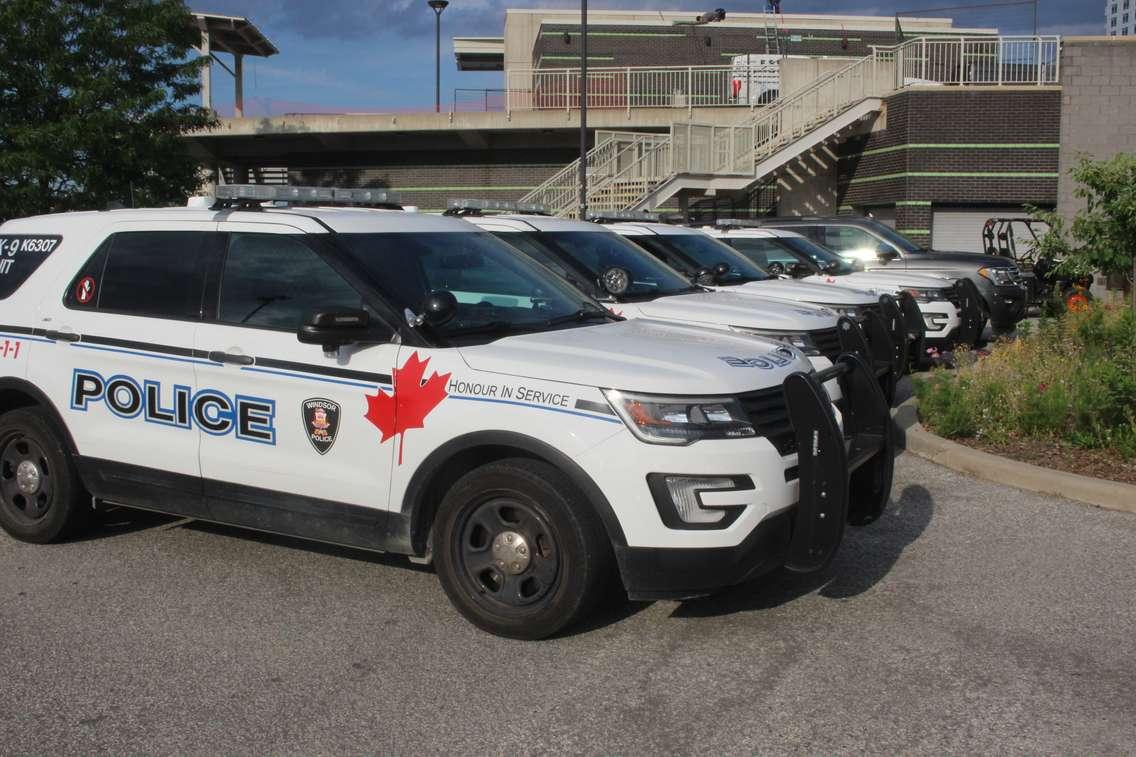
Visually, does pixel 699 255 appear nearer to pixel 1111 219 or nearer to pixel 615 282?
pixel 615 282

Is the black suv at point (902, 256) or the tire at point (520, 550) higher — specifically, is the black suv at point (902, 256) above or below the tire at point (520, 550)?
above

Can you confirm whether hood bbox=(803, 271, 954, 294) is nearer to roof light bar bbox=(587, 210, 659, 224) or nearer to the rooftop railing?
roof light bar bbox=(587, 210, 659, 224)

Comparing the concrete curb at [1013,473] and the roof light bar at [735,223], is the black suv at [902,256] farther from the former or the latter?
the concrete curb at [1013,473]

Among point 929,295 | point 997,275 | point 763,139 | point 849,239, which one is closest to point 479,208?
point 929,295

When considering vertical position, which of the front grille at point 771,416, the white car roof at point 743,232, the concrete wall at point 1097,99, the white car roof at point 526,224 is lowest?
the front grille at point 771,416

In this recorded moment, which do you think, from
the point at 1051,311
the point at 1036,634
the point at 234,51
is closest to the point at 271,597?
the point at 1036,634

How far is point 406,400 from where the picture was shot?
5.04m

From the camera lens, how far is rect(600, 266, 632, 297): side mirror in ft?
28.2

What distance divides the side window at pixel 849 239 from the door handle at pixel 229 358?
40.7ft

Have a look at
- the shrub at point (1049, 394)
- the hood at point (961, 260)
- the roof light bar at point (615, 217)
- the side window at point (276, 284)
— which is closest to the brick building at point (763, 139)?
the hood at point (961, 260)

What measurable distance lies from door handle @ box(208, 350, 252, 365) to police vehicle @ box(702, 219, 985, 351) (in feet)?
26.4

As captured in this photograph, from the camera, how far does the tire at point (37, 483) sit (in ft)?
20.1

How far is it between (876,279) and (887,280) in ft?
0.40

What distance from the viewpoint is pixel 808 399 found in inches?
189
